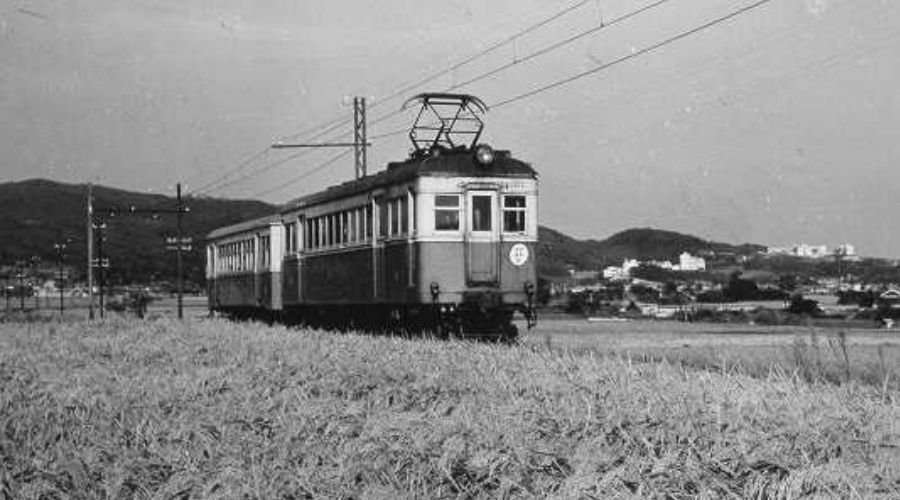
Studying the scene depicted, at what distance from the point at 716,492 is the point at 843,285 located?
Answer: 5257 centimetres

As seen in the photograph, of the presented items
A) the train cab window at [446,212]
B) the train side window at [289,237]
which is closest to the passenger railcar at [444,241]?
the train cab window at [446,212]

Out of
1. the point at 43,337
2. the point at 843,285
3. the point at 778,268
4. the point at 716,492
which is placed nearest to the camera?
the point at 716,492

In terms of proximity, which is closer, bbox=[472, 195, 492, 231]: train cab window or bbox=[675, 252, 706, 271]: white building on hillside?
bbox=[472, 195, 492, 231]: train cab window

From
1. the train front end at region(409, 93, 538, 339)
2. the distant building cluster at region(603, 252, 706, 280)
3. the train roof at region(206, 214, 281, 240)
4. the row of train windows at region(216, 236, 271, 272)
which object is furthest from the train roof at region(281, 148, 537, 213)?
the distant building cluster at region(603, 252, 706, 280)

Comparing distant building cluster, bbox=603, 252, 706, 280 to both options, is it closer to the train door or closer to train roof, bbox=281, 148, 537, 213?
train roof, bbox=281, 148, 537, 213

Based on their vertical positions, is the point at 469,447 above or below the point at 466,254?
below

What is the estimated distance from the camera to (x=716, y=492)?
5.11 meters

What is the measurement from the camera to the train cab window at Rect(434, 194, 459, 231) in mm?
20328

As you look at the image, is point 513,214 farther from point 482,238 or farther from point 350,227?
point 350,227

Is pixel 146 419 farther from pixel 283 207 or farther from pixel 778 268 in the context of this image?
pixel 778 268

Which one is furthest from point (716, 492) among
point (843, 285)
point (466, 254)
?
point (843, 285)

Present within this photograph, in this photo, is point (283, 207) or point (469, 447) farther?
point (283, 207)

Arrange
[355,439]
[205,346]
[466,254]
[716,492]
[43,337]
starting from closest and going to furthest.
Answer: [716,492] → [355,439] → [205,346] → [466,254] → [43,337]

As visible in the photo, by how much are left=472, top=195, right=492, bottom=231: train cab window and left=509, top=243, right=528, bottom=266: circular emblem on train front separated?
0.56 m
